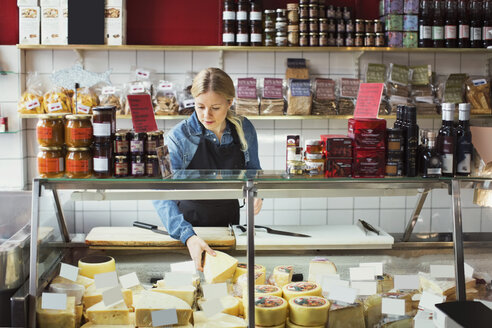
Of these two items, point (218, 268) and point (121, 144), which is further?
point (218, 268)

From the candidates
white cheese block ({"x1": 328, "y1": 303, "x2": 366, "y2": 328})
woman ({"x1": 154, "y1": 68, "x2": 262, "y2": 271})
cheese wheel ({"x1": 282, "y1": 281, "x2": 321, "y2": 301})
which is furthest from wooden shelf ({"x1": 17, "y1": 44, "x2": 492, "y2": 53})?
white cheese block ({"x1": 328, "y1": 303, "x2": 366, "y2": 328})

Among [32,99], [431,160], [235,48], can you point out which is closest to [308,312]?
[431,160]

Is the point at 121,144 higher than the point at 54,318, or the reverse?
the point at 121,144

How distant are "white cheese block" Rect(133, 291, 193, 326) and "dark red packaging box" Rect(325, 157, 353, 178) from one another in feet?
2.42

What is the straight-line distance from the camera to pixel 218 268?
7.61 ft

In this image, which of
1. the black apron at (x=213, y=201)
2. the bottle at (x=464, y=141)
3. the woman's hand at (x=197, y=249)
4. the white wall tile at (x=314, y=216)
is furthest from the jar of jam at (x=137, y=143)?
the white wall tile at (x=314, y=216)

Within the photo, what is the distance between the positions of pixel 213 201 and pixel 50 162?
116 cm

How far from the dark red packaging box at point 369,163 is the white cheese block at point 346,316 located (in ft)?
1.68

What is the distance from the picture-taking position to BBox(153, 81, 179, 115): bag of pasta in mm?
4355

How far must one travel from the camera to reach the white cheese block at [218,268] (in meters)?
2.31

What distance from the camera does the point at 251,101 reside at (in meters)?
4.46

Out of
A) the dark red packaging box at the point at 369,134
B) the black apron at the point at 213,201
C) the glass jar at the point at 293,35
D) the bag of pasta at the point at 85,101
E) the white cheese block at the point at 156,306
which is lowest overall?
the white cheese block at the point at 156,306

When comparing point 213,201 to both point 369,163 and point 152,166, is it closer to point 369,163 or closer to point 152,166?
point 152,166

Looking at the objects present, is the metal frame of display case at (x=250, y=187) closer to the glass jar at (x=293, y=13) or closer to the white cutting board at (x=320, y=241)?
the white cutting board at (x=320, y=241)
